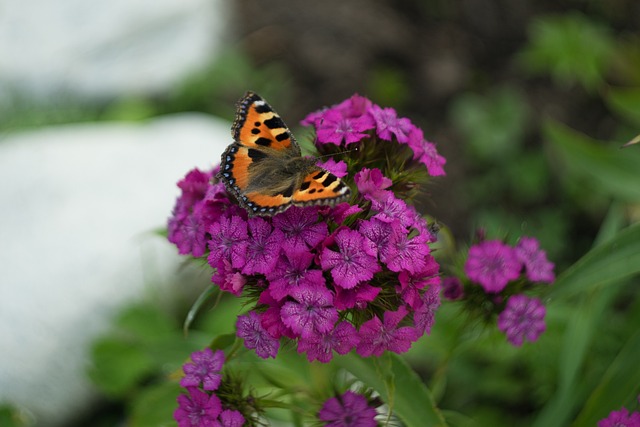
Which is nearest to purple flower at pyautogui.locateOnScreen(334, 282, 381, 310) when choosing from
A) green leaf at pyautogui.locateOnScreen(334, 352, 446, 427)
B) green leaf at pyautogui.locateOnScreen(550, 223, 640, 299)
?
green leaf at pyautogui.locateOnScreen(334, 352, 446, 427)

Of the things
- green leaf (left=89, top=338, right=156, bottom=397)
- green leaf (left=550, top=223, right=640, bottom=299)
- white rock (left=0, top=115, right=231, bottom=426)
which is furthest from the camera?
white rock (left=0, top=115, right=231, bottom=426)

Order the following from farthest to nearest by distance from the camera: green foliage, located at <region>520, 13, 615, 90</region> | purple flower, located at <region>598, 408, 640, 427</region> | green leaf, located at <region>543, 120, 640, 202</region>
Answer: green foliage, located at <region>520, 13, 615, 90</region> → green leaf, located at <region>543, 120, 640, 202</region> → purple flower, located at <region>598, 408, 640, 427</region>

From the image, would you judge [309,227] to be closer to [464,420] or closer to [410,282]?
[410,282]

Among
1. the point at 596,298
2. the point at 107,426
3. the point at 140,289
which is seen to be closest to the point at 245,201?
the point at 596,298

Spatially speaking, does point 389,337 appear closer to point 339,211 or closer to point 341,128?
point 339,211

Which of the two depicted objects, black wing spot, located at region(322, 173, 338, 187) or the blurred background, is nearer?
black wing spot, located at region(322, 173, 338, 187)

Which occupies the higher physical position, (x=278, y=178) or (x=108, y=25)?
(x=108, y=25)

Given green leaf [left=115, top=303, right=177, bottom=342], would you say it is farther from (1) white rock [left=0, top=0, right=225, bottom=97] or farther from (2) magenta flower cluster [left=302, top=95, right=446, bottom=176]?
(1) white rock [left=0, top=0, right=225, bottom=97]
